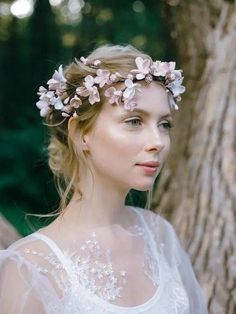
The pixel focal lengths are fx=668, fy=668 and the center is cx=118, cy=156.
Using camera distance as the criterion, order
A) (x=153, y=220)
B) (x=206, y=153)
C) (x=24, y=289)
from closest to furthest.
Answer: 1. (x=24, y=289)
2. (x=153, y=220)
3. (x=206, y=153)

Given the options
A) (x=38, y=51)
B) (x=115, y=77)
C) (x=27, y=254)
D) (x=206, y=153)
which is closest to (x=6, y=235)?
(x=27, y=254)

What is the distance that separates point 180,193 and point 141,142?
1275 millimetres

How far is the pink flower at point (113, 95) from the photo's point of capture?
1.54 metres

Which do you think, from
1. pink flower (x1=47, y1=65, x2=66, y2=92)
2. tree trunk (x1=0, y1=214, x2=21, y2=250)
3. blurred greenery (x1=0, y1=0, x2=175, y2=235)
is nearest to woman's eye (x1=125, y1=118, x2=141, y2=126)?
pink flower (x1=47, y1=65, x2=66, y2=92)

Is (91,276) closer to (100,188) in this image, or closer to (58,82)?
(100,188)

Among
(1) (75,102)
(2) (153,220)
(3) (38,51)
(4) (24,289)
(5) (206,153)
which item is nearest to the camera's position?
(4) (24,289)

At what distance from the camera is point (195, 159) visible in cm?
272

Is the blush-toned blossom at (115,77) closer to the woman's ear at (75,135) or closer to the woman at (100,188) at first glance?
the woman at (100,188)

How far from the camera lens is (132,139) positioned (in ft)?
5.05

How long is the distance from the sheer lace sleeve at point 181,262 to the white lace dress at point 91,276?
0.08 meters

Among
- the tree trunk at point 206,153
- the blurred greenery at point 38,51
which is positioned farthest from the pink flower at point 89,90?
the blurred greenery at point 38,51

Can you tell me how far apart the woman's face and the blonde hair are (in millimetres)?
43

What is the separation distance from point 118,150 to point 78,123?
14 centimetres

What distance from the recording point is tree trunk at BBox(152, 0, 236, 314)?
2.45m
